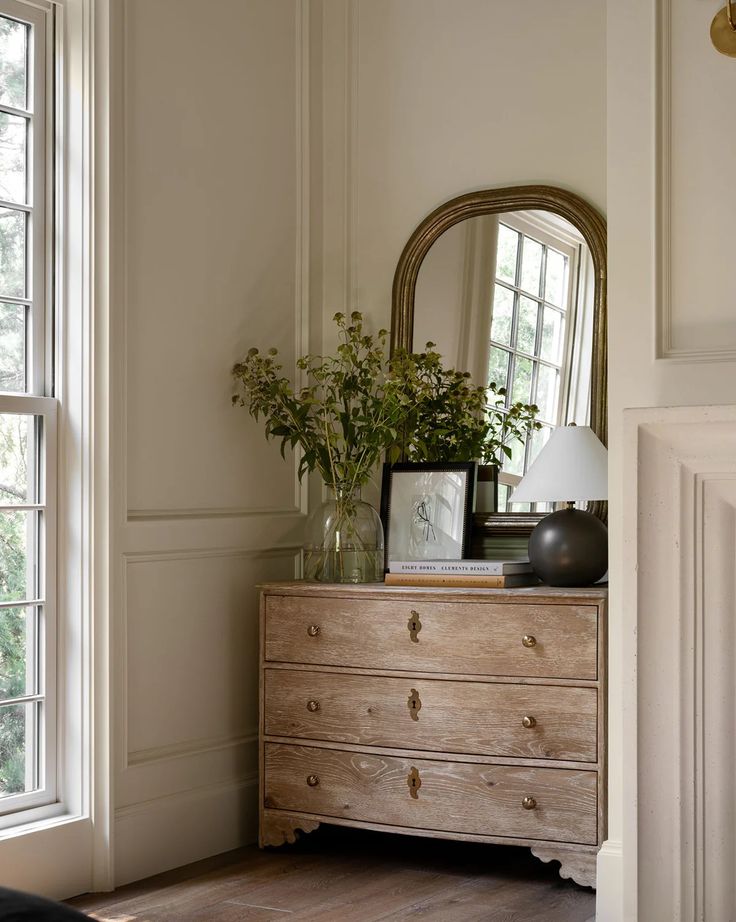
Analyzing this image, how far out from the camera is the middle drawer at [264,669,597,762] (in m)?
3.09

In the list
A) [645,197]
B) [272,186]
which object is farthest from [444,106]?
[645,197]

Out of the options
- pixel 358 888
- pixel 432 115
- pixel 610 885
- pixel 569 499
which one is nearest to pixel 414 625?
pixel 569 499

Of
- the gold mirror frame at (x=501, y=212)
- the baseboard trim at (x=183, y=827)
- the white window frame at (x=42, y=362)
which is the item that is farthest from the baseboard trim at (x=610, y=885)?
the white window frame at (x=42, y=362)

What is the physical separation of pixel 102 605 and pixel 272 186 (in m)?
1.50

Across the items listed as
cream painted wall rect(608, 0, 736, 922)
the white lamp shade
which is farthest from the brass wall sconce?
the white lamp shade

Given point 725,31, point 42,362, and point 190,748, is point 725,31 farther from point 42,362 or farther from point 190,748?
point 190,748

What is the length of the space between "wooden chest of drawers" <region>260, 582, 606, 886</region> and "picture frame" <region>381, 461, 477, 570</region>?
0.90 ft

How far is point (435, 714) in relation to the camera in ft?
10.7

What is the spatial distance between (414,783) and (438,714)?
0.20 metres

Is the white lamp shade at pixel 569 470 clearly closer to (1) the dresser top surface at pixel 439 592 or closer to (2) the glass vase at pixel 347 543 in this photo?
(1) the dresser top surface at pixel 439 592

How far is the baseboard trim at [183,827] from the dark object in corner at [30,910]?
193 centimetres

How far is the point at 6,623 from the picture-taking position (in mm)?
3072

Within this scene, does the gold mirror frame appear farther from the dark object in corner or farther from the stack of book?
the dark object in corner

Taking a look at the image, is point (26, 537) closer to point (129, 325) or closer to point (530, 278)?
point (129, 325)
